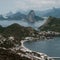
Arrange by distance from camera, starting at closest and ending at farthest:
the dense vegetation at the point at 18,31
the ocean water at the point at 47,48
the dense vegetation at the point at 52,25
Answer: the ocean water at the point at 47,48 < the dense vegetation at the point at 18,31 < the dense vegetation at the point at 52,25

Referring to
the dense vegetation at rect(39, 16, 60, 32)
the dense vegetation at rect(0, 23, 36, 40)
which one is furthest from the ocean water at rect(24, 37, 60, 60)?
the dense vegetation at rect(39, 16, 60, 32)

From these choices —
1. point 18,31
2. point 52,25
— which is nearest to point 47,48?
point 18,31

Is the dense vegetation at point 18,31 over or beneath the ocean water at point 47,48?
over

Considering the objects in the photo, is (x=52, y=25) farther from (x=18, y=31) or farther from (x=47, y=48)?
(x=47, y=48)

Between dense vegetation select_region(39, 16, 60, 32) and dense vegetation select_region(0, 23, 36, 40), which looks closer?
dense vegetation select_region(0, 23, 36, 40)

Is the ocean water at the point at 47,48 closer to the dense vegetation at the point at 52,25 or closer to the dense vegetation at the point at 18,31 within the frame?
the dense vegetation at the point at 18,31

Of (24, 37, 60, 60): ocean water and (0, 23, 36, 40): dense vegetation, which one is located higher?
(0, 23, 36, 40): dense vegetation

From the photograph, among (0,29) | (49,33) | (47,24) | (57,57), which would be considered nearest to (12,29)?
(0,29)

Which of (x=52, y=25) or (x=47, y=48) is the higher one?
(x=52, y=25)

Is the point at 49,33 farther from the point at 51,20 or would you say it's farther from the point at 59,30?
the point at 51,20

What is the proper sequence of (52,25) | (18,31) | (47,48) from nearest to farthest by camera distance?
(47,48) → (18,31) → (52,25)

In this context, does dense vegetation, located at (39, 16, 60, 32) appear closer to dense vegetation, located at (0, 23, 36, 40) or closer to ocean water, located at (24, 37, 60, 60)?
dense vegetation, located at (0, 23, 36, 40)

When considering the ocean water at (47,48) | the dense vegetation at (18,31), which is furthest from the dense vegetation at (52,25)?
the ocean water at (47,48)
